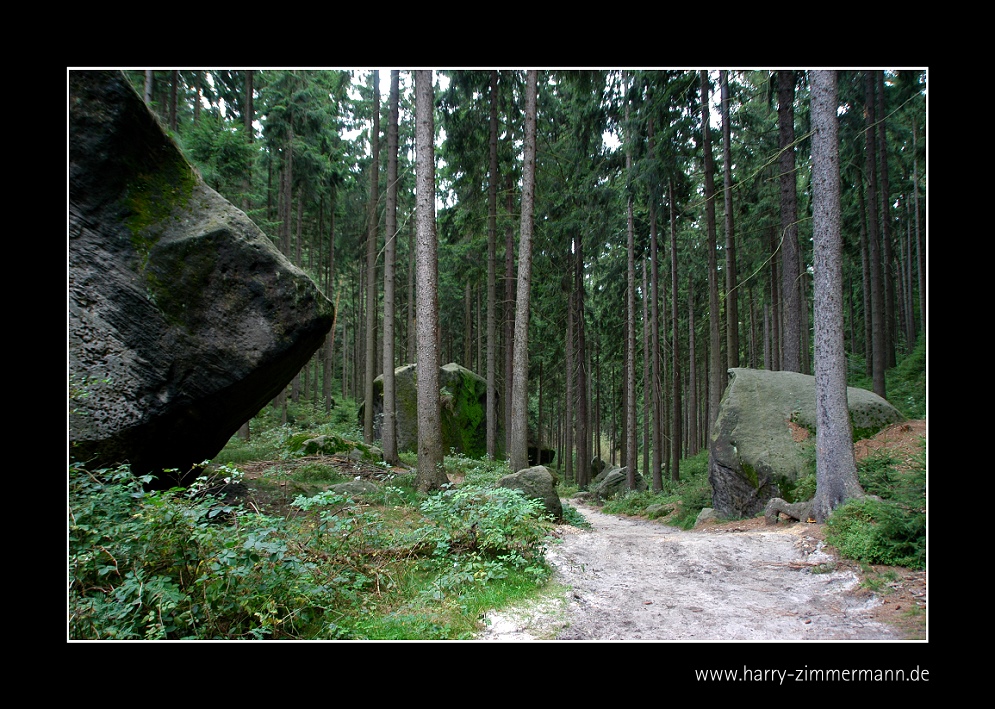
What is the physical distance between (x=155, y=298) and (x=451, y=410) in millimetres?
15438

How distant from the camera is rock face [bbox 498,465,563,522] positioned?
29.2 ft

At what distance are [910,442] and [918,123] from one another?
16.3 meters

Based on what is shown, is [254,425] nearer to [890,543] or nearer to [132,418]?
[132,418]

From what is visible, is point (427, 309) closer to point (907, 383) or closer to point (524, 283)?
point (524, 283)

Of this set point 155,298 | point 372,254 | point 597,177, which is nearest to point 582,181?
point 597,177

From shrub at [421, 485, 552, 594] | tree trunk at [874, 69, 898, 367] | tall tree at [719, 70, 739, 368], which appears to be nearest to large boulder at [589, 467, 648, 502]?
tall tree at [719, 70, 739, 368]

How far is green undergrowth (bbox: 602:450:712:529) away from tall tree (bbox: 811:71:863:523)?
4.75 m

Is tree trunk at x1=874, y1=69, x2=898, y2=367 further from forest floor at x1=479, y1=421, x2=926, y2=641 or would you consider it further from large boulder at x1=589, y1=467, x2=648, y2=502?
forest floor at x1=479, y1=421, x2=926, y2=641

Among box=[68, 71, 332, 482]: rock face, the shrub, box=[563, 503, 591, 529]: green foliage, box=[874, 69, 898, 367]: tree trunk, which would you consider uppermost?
box=[874, 69, 898, 367]: tree trunk

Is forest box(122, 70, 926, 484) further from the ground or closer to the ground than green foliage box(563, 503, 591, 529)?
further from the ground

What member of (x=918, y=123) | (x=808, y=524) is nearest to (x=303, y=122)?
(x=808, y=524)

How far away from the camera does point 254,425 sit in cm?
1706

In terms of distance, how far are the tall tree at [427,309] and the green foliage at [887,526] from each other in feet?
19.9

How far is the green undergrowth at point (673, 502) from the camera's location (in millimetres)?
12172
